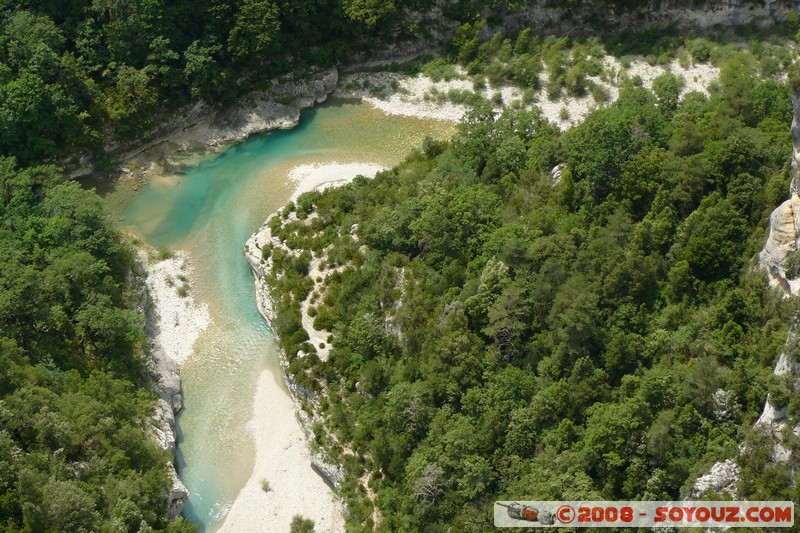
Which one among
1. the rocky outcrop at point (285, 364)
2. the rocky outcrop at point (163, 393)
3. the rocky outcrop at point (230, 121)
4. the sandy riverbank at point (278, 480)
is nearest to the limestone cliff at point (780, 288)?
the rocky outcrop at point (285, 364)

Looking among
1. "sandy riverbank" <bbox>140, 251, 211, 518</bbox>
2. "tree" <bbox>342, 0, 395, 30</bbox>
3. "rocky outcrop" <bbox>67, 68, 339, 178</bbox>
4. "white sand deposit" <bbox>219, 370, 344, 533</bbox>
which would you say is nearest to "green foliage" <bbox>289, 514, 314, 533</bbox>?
"white sand deposit" <bbox>219, 370, 344, 533</bbox>

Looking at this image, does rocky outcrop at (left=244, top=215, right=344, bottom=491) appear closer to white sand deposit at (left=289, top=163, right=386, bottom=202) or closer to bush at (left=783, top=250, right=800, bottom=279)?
white sand deposit at (left=289, top=163, right=386, bottom=202)

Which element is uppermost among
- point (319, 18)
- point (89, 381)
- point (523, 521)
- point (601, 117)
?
point (319, 18)

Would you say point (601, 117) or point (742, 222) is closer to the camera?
point (742, 222)

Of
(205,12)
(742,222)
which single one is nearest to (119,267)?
(205,12)

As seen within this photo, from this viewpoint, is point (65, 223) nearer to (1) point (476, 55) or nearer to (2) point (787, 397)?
(1) point (476, 55)

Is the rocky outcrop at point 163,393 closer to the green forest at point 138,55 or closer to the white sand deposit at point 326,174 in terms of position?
the green forest at point 138,55
